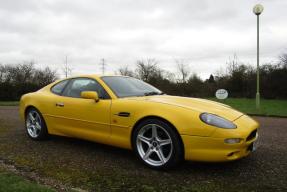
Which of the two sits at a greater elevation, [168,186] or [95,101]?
[95,101]

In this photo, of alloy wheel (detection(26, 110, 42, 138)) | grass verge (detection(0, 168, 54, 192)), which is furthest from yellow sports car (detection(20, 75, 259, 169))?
grass verge (detection(0, 168, 54, 192))

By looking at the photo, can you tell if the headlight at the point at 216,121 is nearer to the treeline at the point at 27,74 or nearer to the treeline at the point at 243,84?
the treeline at the point at 243,84

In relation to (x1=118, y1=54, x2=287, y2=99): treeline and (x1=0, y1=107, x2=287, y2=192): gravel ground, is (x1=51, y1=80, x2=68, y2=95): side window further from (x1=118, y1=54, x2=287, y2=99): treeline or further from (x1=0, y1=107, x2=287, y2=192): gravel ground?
(x1=118, y1=54, x2=287, y2=99): treeline

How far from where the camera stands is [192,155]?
3561mm

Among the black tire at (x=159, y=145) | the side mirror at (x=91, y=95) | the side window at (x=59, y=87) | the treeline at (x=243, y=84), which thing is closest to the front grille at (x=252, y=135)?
the black tire at (x=159, y=145)

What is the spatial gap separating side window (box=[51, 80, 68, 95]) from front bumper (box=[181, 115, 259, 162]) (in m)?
2.70

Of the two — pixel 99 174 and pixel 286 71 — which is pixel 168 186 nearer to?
pixel 99 174

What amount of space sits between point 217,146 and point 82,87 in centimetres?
255

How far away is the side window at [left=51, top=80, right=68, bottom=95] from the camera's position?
536cm

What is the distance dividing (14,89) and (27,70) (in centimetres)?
2365

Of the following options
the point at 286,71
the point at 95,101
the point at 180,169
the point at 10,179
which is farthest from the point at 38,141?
the point at 286,71

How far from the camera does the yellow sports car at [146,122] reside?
353cm

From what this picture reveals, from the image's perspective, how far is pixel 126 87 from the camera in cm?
481

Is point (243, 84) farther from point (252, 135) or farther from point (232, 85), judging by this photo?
point (252, 135)
